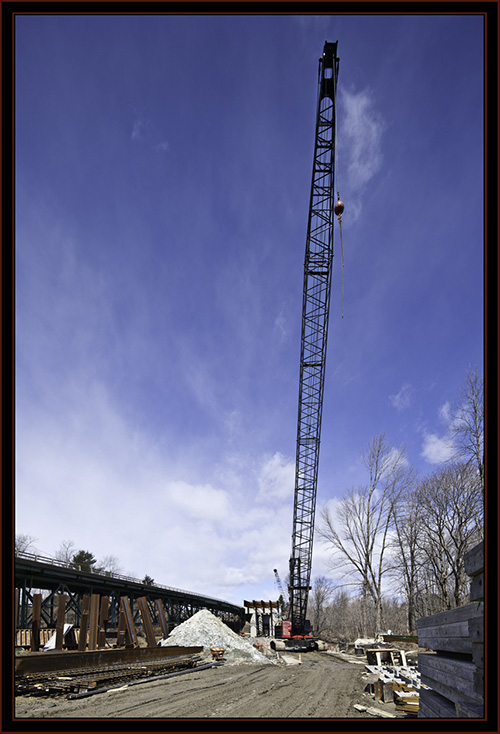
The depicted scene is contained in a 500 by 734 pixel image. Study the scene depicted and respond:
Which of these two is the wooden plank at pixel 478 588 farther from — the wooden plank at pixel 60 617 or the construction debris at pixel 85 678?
the wooden plank at pixel 60 617

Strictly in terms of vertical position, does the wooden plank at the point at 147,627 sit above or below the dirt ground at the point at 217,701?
below

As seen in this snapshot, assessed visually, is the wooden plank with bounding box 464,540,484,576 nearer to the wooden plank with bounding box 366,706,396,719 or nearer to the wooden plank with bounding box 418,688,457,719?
the wooden plank with bounding box 418,688,457,719

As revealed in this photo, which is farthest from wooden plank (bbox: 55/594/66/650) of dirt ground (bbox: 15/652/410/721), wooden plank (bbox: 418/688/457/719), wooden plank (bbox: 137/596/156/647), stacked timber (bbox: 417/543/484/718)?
stacked timber (bbox: 417/543/484/718)

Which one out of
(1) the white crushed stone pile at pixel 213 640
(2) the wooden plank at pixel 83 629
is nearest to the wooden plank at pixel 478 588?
(2) the wooden plank at pixel 83 629

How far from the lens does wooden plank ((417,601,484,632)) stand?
13.9 feet

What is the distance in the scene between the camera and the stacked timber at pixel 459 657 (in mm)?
4113

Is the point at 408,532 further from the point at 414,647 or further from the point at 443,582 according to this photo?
the point at 414,647

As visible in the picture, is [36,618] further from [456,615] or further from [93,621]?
[456,615]

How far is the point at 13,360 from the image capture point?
3.14 m

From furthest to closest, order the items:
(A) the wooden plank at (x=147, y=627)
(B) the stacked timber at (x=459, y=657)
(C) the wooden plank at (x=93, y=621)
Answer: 1. (A) the wooden plank at (x=147, y=627)
2. (C) the wooden plank at (x=93, y=621)
3. (B) the stacked timber at (x=459, y=657)

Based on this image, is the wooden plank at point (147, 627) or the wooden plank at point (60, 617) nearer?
the wooden plank at point (60, 617)

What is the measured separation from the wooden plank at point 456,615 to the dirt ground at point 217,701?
520 centimetres

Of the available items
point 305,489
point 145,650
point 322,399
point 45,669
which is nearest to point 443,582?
point 305,489

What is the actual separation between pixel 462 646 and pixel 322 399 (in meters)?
37.0
